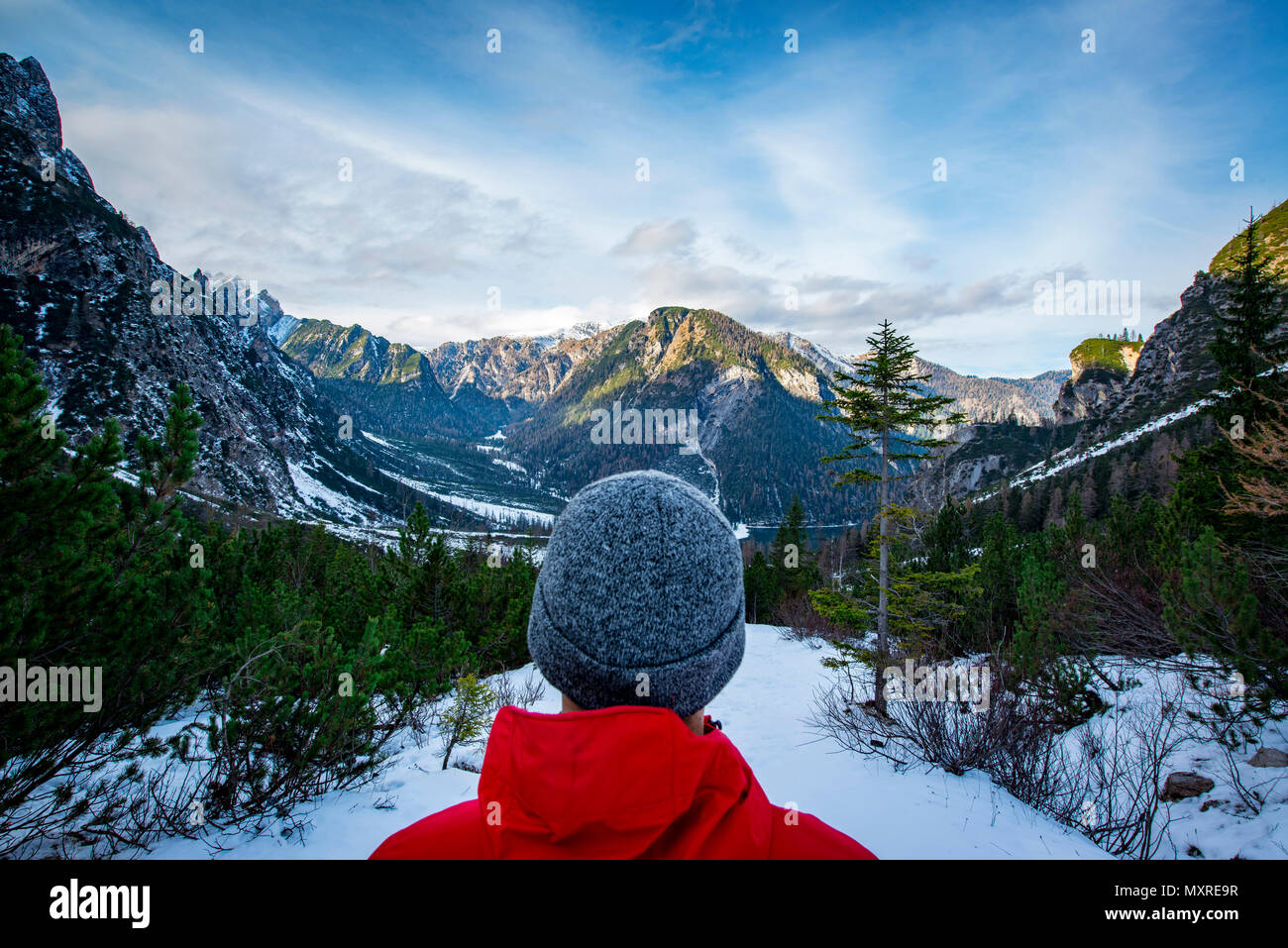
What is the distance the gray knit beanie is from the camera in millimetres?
1506

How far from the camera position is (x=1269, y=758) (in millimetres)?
7074

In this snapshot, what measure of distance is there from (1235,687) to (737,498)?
190 meters

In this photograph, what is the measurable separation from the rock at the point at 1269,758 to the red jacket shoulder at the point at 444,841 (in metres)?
11.0

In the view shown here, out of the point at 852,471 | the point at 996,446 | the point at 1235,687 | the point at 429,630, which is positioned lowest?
the point at 1235,687

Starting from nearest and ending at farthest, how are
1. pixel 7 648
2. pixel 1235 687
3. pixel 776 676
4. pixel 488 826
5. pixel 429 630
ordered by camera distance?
pixel 488 826 < pixel 7 648 < pixel 1235 687 < pixel 429 630 < pixel 776 676

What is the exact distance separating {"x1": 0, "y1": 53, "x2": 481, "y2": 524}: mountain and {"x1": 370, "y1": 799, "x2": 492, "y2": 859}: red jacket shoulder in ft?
297

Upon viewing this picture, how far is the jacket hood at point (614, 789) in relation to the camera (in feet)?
3.88

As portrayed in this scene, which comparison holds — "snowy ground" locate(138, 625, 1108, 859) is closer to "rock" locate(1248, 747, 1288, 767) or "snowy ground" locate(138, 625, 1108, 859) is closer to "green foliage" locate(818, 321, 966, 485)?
"rock" locate(1248, 747, 1288, 767)

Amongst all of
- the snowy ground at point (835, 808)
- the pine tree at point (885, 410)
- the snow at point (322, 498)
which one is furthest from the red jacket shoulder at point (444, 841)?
the snow at point (322, 498)

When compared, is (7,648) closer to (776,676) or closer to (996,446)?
(776,676)

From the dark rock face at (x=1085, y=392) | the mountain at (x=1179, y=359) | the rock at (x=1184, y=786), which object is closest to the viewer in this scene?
the rock at (x=1184, y=786)

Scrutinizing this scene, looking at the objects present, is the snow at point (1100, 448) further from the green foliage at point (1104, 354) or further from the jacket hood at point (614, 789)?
the jacket hood at point (614, 789)
